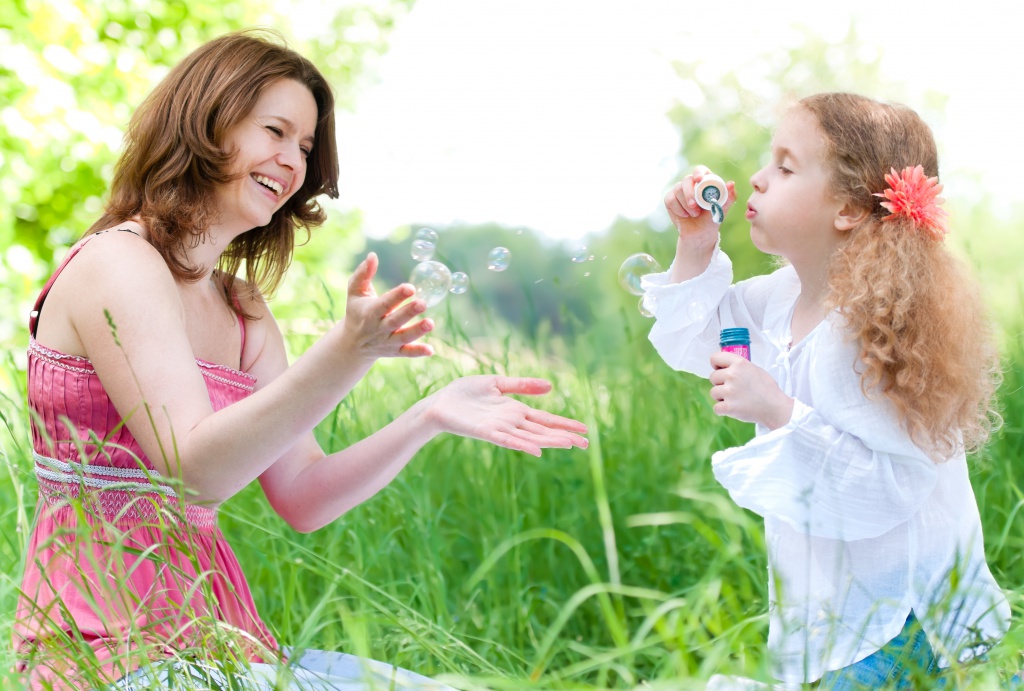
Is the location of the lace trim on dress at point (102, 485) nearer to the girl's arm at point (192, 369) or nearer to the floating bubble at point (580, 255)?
the girl's arm at point (192, 369)

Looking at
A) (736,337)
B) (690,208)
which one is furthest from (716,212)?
(736,337)

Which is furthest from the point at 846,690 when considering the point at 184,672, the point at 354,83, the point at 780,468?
the point at 354,83

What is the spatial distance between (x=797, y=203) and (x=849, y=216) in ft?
0.37

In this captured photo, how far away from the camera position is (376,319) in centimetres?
160

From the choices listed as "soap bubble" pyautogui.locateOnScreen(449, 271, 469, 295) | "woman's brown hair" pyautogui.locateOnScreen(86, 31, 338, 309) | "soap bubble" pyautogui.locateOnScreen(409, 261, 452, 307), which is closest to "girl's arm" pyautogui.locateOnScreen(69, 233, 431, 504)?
"woman's brown hair" pyautogui.locateOnScreen(86, 31, 338, 309)

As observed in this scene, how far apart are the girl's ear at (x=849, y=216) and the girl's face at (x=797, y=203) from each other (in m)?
0.01

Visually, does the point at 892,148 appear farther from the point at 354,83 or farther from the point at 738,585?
the point at 354,83

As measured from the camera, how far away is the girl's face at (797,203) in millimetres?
2004

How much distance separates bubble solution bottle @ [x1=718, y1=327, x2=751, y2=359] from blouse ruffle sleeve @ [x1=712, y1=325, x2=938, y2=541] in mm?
172

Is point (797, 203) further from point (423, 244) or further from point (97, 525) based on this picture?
point (97, 525)

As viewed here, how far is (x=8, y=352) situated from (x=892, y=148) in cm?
228

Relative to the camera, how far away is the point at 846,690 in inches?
71.3

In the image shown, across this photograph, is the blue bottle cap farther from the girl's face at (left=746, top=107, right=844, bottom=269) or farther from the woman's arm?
the woman's arm

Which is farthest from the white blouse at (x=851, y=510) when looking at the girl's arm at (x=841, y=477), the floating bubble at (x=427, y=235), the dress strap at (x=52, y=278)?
the dress strap at (x=52, y=278)
